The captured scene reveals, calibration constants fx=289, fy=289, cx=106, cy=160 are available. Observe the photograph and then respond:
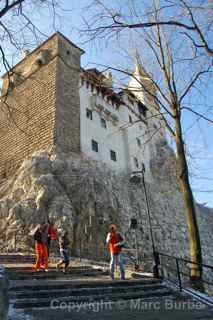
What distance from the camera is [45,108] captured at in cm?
2083

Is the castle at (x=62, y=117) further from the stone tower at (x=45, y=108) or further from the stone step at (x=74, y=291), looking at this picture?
the stone step at (x=74, y=291)

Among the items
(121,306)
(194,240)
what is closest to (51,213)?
(194,240)

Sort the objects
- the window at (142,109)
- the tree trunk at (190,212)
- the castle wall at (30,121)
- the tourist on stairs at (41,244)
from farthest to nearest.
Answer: the window at (142,109), the castle wall at (30,121), the tourist on stairs at (41,244), the tree trunk at (190,212)

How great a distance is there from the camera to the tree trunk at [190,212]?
724 centimetres

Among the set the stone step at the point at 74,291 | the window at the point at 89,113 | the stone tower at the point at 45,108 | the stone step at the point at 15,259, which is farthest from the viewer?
the window at the point at 89,113

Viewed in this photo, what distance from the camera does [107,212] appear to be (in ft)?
54.6

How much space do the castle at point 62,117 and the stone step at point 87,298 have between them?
42.0 ft

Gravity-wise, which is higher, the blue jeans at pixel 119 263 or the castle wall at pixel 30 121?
the castle wall at pixel 30 121

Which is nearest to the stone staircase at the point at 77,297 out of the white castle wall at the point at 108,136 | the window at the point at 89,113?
the white castle wall at the point at 108,136

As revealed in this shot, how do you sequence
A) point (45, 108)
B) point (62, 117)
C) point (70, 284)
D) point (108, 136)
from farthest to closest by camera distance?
point (108, 136) → point (45, 108) → point (62, 117) → point (70, 284)

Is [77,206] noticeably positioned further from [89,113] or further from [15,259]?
[89,113]

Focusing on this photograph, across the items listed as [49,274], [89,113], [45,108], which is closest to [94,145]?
[89,113]

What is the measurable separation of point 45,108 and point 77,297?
55.1 feet

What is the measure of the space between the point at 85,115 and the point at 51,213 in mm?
9635
